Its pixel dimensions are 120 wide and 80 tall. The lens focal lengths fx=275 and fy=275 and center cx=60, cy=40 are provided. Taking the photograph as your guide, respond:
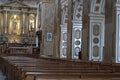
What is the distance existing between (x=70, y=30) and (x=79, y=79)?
15.0 meters

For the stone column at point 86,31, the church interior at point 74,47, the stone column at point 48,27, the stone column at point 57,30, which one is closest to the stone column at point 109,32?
the church interior at point 74,47

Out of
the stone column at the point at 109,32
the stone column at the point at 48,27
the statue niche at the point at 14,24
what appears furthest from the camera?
the statue niche at the point at 14,24

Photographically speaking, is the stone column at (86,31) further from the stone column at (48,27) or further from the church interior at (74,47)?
the stone column at (48,27)

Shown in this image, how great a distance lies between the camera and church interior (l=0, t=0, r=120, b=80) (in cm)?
500

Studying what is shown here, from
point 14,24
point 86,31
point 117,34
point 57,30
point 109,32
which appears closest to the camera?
point 117,34

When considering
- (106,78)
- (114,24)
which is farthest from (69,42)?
(106,78)

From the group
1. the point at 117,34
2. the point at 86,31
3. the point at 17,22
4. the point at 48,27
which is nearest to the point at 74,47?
the point at 86,31

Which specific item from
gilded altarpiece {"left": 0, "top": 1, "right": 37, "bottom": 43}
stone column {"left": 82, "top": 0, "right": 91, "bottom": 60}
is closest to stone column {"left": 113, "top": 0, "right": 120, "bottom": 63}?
stone column {"left": 82, "top": 0, "right": 91, "bottom": 60}

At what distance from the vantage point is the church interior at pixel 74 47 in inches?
197

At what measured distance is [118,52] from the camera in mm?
12430

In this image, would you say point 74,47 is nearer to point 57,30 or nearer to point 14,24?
point 57,30

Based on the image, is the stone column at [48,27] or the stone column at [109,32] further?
the stone column at [48,27]

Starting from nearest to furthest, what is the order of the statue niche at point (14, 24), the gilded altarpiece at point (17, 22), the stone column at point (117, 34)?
the stone column at point (117, 34)
the gilded altarpiece at point (17, 22)
the statue niche at point (14, 24)

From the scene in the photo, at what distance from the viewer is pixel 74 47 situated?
19.5 m
